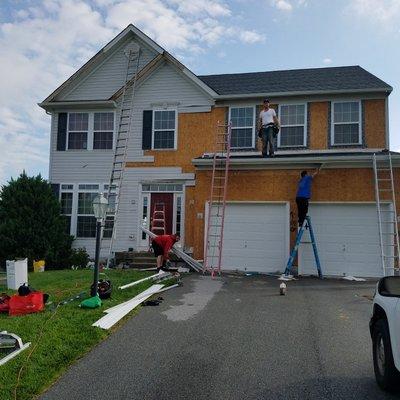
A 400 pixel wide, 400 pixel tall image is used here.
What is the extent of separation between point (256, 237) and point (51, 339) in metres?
8.17

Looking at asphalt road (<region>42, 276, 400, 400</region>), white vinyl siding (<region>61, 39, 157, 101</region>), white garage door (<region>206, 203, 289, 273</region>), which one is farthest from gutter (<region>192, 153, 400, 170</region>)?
white vinyl siding (<region>61, 39, 157, 101</region>)

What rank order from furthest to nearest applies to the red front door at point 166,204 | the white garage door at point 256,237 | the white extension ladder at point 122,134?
the white extension ladder at point 122,134 → the red front door at point 166,204 → the white garage door at point 256,237

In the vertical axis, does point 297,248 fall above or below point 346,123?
below

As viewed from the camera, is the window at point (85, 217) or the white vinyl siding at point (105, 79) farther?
the white vinyl siding at point (105, 79)

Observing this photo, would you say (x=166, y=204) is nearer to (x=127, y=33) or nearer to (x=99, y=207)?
(x=127, y=33)

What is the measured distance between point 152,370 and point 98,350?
1053 mm

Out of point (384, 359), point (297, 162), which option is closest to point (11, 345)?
point (384, 359)

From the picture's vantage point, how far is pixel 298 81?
1555cm

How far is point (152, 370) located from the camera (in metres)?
5.12

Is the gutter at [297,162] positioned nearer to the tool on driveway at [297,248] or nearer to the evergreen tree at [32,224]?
the tool on driveway at [297,248]

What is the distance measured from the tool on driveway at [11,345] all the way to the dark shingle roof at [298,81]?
11227 mm

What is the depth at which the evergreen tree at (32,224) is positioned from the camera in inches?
552

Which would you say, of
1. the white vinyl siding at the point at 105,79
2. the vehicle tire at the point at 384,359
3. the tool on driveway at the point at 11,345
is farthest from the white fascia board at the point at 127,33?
the vehicle tire at the point at 384,359

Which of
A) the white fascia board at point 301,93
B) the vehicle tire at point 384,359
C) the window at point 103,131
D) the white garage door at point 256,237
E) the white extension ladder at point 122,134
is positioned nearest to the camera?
the vehicle tire at point 384,359
